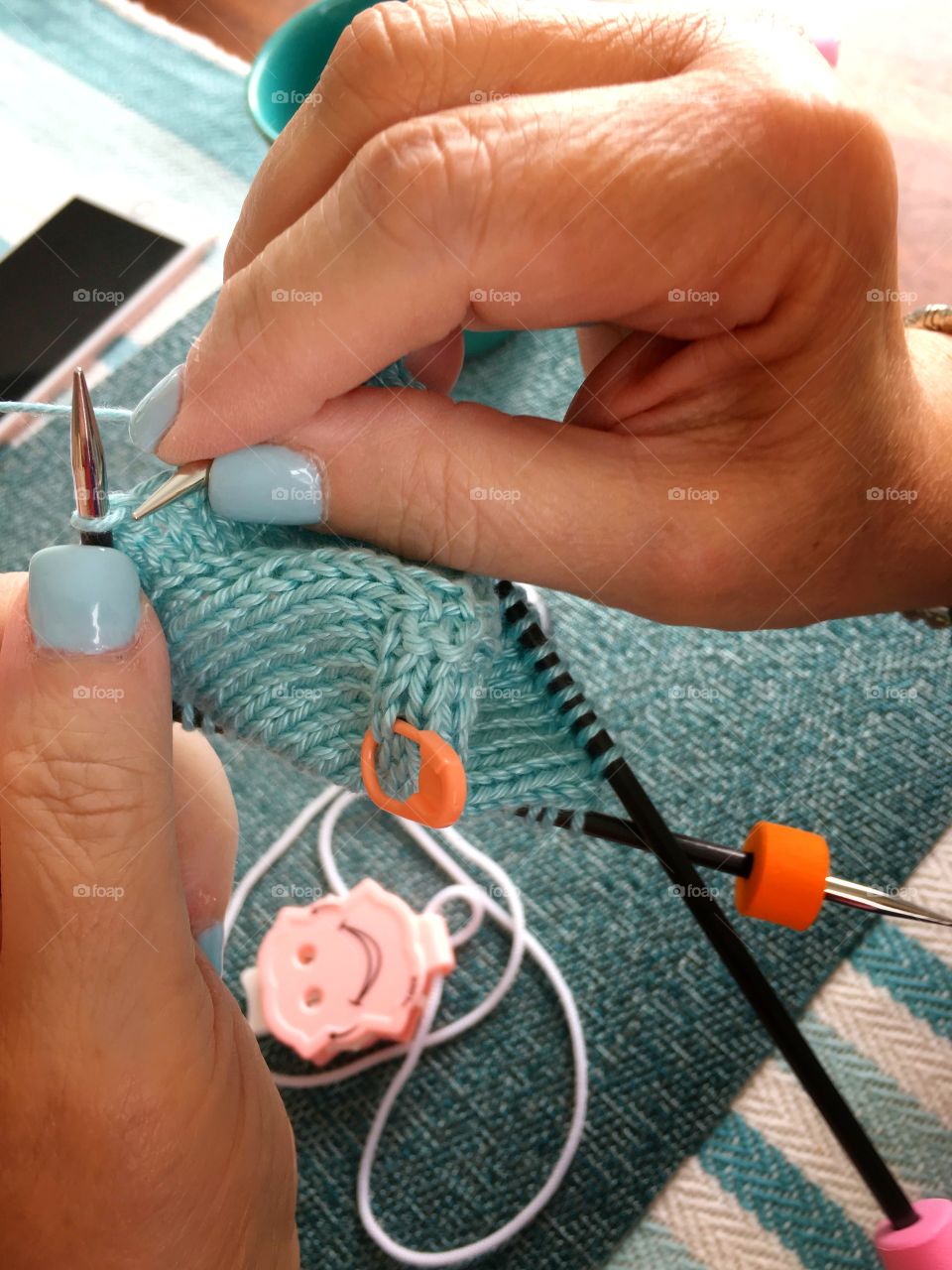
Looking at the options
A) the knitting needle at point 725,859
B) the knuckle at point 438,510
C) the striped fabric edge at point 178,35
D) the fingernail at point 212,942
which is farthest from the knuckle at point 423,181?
the striped fabric edge at point 178,35

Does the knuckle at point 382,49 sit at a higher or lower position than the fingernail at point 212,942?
higher

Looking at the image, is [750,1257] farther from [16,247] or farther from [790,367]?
[16,247]

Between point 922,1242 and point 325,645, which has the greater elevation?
point 325,645

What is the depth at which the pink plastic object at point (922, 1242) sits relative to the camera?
2.10 ft

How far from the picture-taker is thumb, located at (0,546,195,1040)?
0.48m

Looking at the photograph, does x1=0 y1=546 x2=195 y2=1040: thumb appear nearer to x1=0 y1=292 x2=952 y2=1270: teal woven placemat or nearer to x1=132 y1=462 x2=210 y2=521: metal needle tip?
x1=132 y1=462 x2=210 y2=521: metal needle tip

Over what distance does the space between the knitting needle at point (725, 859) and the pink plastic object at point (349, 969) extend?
0.26 metres

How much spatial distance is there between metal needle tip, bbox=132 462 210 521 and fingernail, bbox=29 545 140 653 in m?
0.03

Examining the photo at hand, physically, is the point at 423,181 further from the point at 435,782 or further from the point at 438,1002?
the point at 438,1002

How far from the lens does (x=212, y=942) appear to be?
65cm

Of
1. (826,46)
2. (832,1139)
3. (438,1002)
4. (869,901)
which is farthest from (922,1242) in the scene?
(826,46)

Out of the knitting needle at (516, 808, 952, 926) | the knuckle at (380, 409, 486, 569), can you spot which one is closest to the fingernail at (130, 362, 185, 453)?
the knuckle at (380, 409, 486, 569)

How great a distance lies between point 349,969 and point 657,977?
0.82 feet

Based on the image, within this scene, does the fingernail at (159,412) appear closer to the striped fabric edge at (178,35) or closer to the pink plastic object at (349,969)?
the pink plastic object at (349,969)
